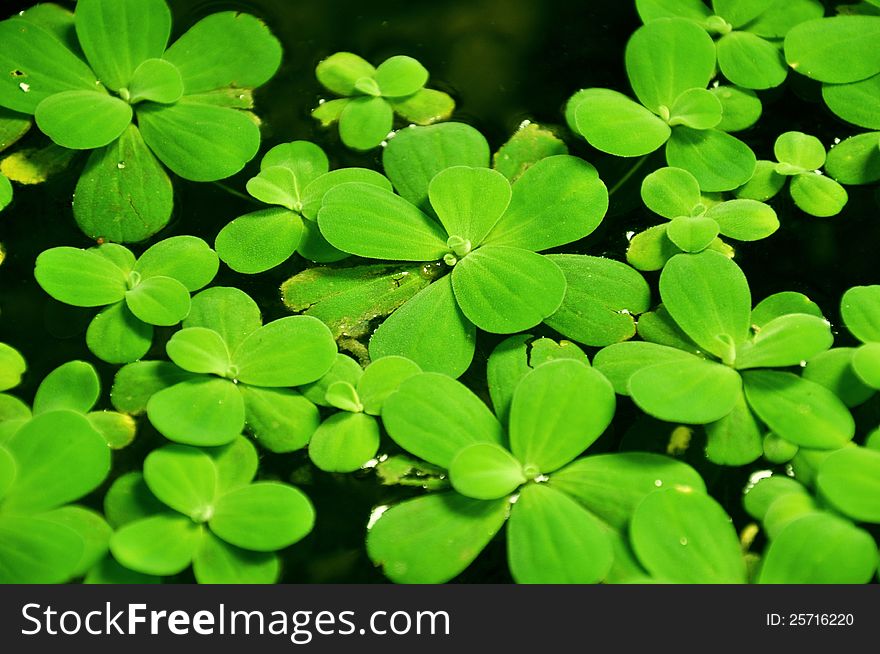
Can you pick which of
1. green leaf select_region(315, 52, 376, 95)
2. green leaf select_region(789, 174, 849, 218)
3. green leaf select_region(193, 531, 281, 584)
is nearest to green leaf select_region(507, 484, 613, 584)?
green leaf select_region(193, 531, 281, 584)

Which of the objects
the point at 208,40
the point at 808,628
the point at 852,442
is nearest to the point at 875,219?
the point at 852,442

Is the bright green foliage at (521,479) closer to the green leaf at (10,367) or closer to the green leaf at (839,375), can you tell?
the green leaf at (839,375)

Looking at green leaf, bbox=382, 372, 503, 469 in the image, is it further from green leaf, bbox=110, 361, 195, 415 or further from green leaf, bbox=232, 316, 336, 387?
green leaf, bbox=110, 361, 195, 415

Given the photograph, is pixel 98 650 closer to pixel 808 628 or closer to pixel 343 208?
pixel 343 208

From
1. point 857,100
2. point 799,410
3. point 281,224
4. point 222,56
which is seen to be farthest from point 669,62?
point 222,56

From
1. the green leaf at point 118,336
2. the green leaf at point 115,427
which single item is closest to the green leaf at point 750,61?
the green leaf at point 118,336
